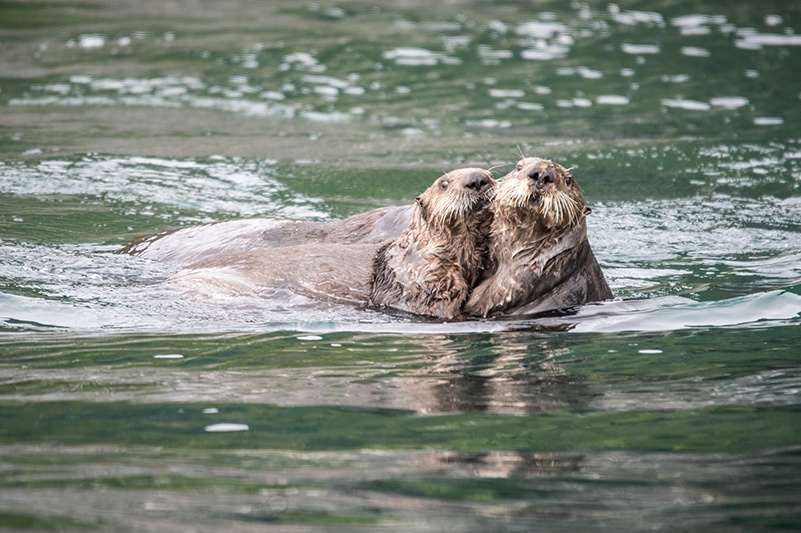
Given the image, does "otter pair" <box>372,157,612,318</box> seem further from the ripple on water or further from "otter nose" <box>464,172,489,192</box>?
the ripple on water

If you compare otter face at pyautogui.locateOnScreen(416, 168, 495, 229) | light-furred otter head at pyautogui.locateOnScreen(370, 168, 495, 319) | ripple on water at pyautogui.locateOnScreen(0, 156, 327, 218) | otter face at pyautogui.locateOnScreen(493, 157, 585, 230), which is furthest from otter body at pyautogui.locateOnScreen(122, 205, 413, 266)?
ripple on water at pyautogui.locateOnScreen(0, 156, 327, 218)

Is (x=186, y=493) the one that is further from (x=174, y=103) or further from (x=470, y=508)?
(x=174, y=103)

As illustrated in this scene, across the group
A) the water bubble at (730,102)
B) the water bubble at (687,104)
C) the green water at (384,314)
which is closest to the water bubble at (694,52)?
the green water at (384,314)

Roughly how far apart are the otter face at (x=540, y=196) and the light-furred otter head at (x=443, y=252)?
0.27m

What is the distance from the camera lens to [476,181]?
6688mm

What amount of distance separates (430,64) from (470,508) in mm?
12752

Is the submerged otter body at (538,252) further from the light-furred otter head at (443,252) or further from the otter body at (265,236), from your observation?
the otter body at (265,236)

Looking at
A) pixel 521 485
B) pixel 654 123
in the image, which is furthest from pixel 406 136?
pixel 521 485

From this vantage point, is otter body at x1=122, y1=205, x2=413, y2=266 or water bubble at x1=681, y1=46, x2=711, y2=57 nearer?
otter body at x1=122, y1=205, x2=413, y2=266

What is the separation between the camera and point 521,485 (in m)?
3.70

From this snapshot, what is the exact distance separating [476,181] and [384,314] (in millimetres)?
1034

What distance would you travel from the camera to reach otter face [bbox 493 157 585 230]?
246 inches

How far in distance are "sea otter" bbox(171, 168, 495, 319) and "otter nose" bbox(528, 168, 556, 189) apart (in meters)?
0.54

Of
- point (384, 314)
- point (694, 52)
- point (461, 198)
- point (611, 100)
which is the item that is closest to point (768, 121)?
point (611, 100)
